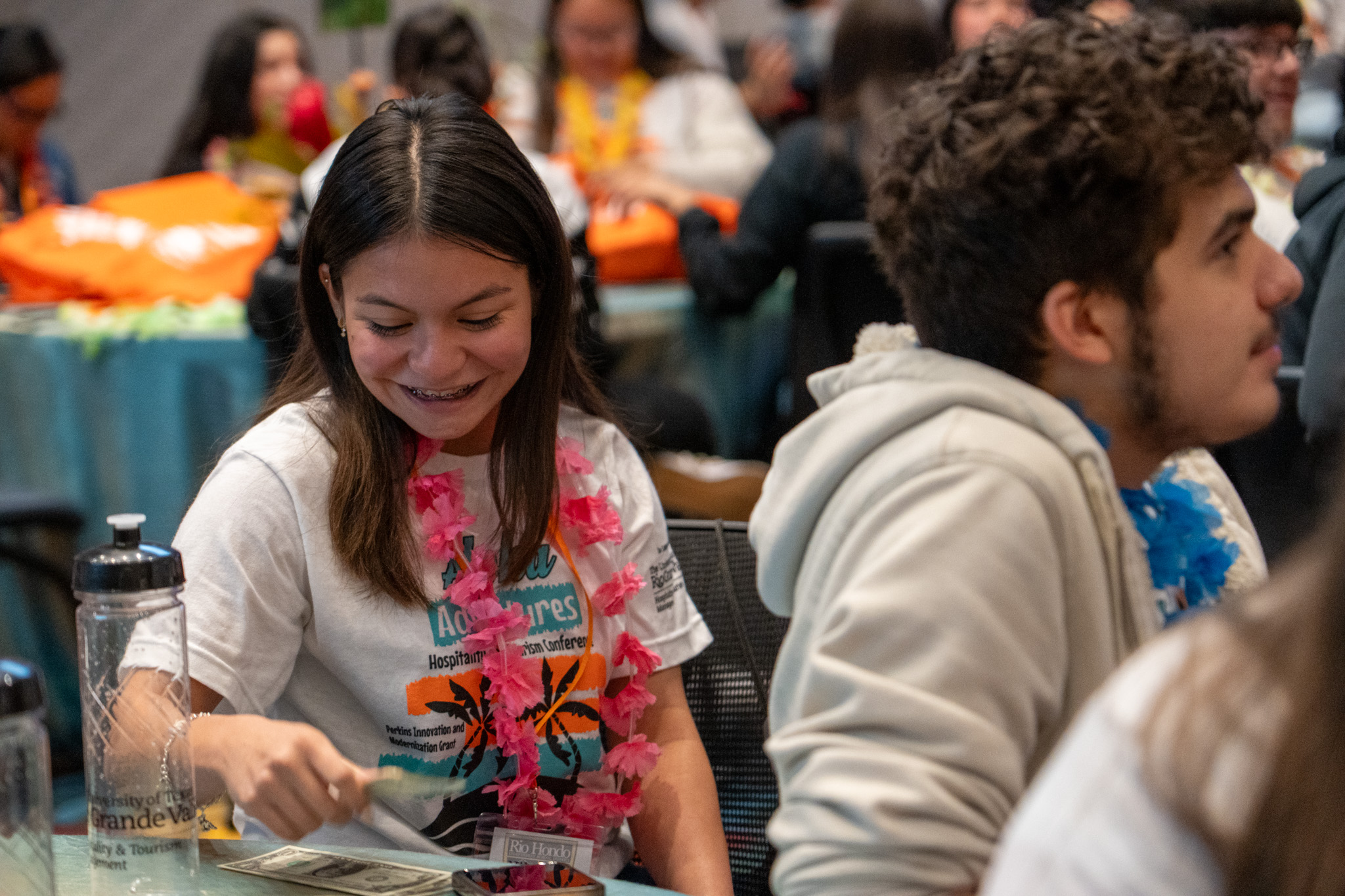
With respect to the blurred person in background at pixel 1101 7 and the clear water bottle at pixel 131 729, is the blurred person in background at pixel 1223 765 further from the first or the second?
the blurred person in background at pixel 1101 7

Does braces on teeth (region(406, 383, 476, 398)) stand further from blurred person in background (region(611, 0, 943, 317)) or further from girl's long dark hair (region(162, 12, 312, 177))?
girl's long dark hair (region(162, 12, 312, 177))

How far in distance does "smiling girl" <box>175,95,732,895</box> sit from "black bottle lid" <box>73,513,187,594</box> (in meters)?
0.29

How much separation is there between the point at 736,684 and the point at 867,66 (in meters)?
2.13

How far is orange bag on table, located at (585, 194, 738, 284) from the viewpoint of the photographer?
3742 millimetres

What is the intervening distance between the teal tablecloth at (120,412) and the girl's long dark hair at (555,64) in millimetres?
1376

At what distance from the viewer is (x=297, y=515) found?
141 cm

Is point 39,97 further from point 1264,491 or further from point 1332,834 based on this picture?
point 1332,834

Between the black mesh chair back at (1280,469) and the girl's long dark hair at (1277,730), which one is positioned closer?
the girl's long dark hair at (1277,730)

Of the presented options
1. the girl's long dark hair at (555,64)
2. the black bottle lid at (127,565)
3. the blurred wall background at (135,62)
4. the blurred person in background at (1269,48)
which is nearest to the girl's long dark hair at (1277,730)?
the black bottle lid at (127,565)

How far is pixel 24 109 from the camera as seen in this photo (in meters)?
4.91

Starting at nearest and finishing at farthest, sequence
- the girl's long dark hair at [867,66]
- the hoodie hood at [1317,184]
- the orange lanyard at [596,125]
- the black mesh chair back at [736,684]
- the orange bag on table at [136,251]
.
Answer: the black mesh chair back at [736,684]
the hoodie hood at [1317,184]
the girl's long dark hair at [867,66]
the orange bag on table at [136,251]
the orange lanyard at [596,125]

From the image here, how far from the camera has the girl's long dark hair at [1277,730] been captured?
0.58 meters

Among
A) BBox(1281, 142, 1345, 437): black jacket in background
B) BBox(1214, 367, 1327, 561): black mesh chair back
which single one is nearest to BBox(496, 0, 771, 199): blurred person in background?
BBox(1281, 142, 1345, 437): black jacket in background

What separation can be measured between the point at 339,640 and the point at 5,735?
19.9 inches
